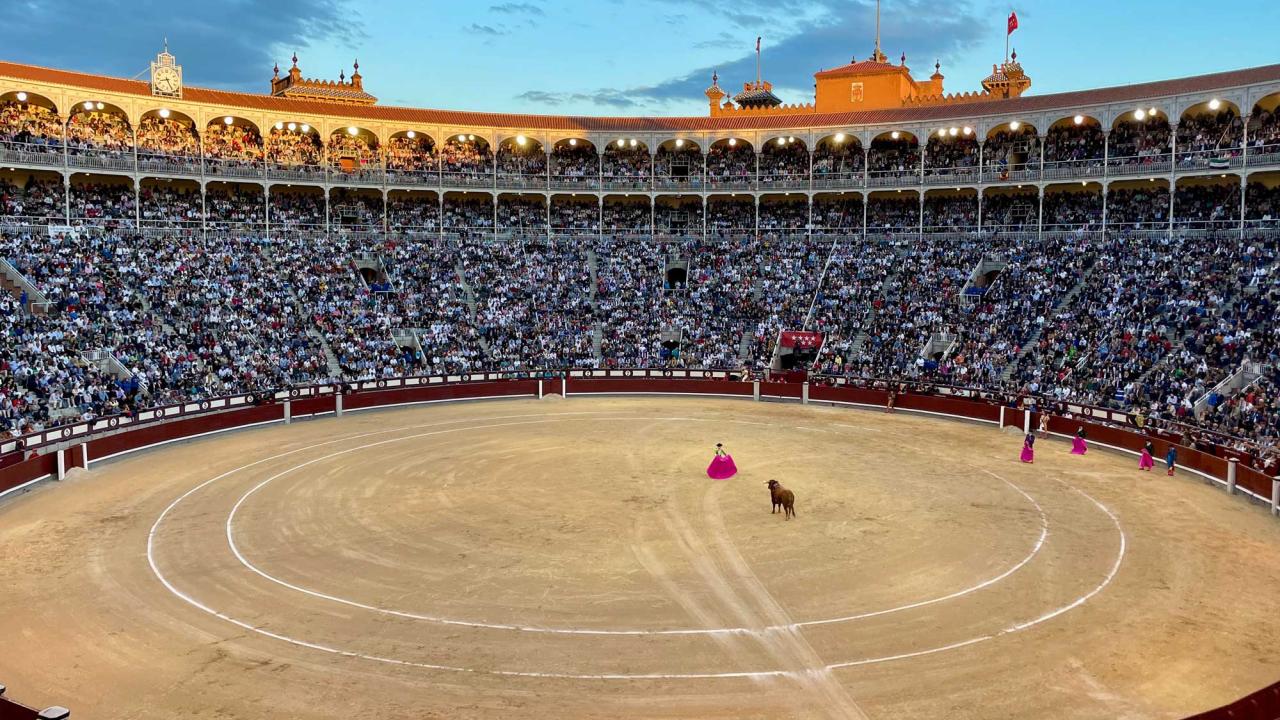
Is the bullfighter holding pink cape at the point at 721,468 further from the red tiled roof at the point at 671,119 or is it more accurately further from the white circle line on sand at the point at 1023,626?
the red tiled roof at the point at 671,119

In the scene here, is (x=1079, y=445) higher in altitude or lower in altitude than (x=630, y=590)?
higher

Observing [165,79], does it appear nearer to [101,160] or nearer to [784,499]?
[101,160]

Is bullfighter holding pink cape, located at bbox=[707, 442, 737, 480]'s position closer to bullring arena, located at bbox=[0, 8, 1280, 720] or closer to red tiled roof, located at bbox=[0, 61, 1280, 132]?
bullring arena, located at bbox=[0, 8, 1280, 720]

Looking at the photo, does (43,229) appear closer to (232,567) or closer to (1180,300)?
(232,567)

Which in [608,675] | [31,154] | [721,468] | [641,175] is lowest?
[608,675]

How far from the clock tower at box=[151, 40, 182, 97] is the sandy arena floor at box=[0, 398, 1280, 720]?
30.1m

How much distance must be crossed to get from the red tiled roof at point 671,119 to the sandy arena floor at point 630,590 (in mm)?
29053

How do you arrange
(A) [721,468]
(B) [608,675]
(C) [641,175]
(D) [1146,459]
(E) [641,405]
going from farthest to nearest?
(C) [641,175] < (E) [641,405] < (D) [1146,459] < (A) [721,468] < (B) [608,675]

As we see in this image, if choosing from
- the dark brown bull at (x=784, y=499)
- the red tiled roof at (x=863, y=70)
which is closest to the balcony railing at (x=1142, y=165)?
the red tiled roof at (x=863, y=70)

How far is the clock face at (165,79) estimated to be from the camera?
153 ft

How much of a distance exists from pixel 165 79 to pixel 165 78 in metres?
0.05

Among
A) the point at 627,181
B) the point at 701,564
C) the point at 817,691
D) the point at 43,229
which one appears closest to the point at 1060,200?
the point at 627,181

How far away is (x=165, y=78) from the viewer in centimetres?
4688

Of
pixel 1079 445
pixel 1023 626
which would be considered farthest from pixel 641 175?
pixel 1023 626
